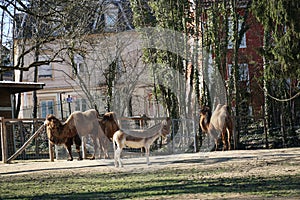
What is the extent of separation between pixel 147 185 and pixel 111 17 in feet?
64.7

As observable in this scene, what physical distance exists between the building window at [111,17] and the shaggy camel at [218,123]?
35.1ft

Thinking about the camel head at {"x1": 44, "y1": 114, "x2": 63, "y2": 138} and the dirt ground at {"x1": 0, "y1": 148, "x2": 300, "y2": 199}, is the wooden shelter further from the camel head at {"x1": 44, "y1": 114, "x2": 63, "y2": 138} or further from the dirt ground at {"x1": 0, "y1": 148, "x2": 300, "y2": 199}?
the dirt ground at {"x1": 0, "y1": 148, "x2": 300, "y2": 199}

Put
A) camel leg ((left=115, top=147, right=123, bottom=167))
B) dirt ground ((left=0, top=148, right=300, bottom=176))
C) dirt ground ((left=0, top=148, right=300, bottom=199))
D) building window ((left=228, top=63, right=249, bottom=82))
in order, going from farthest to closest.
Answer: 1. building window ((left=228, top=63, right=249, bottom=82))
2. camel leg ((left=115, top=147, right=123, bottom=167))
3. dirt ground ((left=0, top=148, right=300, bottom=176))
4. dirt ground ((left=0, top=148, right=300, bottom=199))

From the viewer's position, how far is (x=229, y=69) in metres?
25.6

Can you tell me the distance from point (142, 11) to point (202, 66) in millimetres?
3733

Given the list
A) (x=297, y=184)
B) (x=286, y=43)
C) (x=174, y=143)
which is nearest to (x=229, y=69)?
(x=174, y=143)

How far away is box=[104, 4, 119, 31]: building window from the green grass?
55.7 feet

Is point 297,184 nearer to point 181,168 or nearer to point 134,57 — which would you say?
point 181,168

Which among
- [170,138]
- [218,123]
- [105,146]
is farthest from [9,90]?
[218,123]

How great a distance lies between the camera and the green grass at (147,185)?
869 cm

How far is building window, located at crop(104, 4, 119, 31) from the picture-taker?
28.6 m

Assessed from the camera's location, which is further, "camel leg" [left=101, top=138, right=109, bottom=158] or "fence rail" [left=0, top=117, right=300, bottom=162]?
"fence rail" [left=0, top=117, right=300, bottom=162]

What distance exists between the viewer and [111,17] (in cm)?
2870

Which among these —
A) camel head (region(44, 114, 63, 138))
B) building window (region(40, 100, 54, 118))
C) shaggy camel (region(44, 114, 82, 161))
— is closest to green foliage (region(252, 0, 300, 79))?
shaggy camel (region(44, 114, 82, 161))
